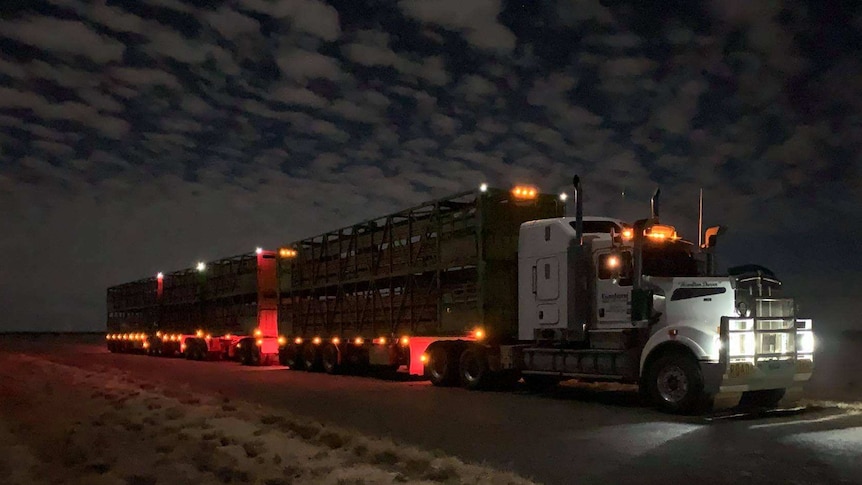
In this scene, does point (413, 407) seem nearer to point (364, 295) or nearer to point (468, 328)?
point (468, 328)

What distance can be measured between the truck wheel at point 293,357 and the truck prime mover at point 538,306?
0.08 metres

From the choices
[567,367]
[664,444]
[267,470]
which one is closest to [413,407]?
[567,367]

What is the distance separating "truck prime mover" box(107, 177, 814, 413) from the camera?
492 inches

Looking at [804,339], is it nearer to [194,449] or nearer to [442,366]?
[442,366]

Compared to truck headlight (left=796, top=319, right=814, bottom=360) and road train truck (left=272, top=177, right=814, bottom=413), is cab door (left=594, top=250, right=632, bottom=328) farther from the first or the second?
truck headlight (left=796, top=319, right=814, bottom=360)

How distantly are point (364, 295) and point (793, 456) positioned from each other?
48.4 feet

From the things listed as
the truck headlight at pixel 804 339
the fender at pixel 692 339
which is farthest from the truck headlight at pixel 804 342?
the fender at pixel 692 339

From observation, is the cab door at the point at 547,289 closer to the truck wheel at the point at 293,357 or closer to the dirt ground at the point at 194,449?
the dirt ground at the point at 194,449

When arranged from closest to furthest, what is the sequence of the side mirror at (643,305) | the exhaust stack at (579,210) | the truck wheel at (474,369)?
the side mirror at (643,305), the exhaust stack at (579,210), the truck wheel at (474,369)

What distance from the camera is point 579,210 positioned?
14.7 metres

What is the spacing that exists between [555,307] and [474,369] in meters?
2.80

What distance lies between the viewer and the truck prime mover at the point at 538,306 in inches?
492

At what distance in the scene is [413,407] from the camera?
1385 cm

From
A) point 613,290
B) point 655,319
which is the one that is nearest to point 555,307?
point 613,290
